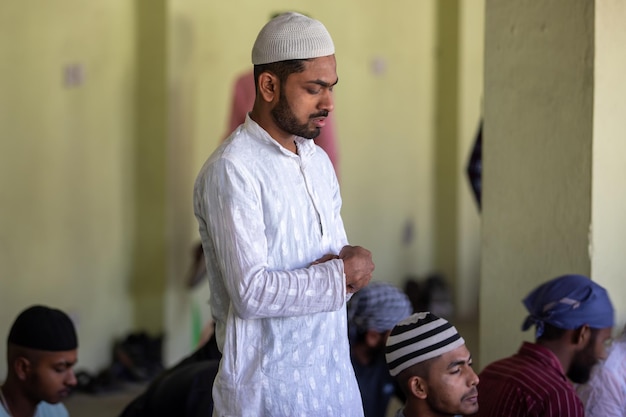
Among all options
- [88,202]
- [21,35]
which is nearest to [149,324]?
[88,202]

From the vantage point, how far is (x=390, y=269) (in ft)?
28.9

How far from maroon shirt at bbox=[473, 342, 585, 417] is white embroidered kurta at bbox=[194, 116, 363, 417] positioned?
0.91 m

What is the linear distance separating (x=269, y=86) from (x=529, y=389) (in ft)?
4.71

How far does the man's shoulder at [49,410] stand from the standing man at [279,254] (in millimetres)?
1319

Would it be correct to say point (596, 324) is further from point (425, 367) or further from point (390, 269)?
point (390, 269)

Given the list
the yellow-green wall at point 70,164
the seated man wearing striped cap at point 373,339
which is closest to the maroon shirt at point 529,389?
the seated man wearing striped cap at point 373,339

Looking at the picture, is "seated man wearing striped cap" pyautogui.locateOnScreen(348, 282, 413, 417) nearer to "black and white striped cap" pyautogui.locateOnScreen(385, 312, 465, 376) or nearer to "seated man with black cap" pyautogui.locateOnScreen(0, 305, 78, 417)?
"black and white striped cap" pyautogui.locateOnScreen(385, 312, 465, 376)

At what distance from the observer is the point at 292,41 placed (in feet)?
8.50

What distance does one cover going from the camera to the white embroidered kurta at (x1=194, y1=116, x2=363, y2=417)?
2494 millimetres

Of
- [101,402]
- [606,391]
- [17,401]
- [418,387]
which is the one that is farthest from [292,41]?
[101,402]

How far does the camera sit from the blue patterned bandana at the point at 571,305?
3709 mm

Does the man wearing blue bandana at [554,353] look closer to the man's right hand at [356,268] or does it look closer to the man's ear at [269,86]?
the man's right hand at [356,268]

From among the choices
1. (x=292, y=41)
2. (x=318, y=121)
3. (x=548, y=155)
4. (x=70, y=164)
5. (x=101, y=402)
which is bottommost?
(x=101, y=402)

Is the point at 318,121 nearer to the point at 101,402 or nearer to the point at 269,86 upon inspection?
the point at 269,86
